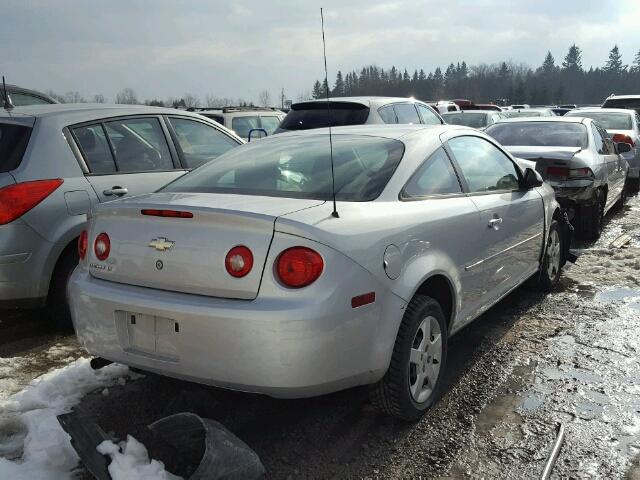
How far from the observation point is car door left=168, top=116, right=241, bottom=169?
5.38 meters

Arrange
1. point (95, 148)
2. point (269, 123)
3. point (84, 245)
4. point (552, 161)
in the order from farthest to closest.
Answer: point (269, 123), point (552, 161), point (95, 148), point (84, 245)

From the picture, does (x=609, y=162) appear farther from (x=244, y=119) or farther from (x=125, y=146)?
(x=244, y=119)

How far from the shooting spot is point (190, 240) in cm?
273

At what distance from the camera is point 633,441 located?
9.93 ft

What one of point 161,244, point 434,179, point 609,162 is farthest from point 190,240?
point 609,162

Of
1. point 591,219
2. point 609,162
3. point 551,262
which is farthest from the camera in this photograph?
point 609,162

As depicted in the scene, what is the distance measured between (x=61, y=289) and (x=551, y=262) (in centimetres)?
419

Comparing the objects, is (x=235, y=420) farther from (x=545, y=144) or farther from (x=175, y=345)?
(x=545, y=144)

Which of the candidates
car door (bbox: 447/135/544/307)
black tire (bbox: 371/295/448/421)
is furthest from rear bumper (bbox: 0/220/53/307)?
car door (bbox: 447/135/544/307)

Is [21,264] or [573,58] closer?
[21,264]

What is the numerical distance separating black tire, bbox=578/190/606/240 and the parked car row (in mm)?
2710

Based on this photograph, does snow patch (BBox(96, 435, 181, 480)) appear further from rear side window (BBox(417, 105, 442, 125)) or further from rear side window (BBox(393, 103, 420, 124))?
rear side window (BBox(417, 105, 442, 125))

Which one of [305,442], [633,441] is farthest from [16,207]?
[633,441]

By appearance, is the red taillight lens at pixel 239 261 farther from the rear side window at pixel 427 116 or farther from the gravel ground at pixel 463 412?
the rear side window at pixel 427 116
